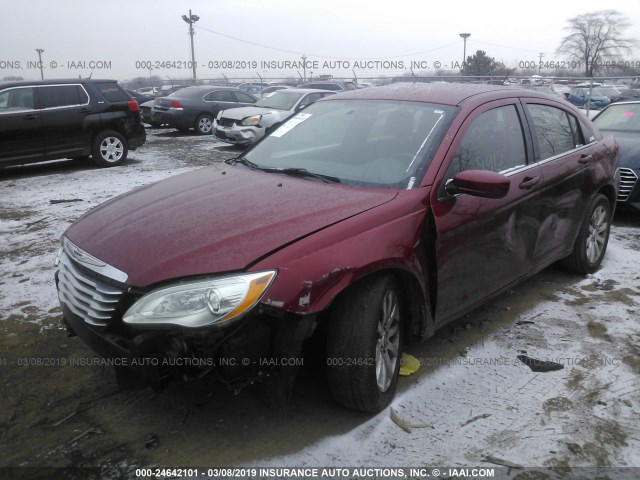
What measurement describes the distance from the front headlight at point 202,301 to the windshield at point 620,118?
22.9ft

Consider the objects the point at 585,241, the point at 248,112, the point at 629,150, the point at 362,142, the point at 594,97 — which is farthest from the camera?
the point at 594,97

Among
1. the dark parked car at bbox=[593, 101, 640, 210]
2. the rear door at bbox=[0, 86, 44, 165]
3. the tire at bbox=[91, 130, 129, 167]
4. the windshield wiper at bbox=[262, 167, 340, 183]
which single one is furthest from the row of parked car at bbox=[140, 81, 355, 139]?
the windshield wiper at bbox=[262, 167, 340, 183]

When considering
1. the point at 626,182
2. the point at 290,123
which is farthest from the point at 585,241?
the point at 290,123

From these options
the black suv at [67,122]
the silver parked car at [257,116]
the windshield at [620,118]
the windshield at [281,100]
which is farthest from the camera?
the windshield at [281,100]

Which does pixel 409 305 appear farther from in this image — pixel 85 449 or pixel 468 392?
pixel 85 449

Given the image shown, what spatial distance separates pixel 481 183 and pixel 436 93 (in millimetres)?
999

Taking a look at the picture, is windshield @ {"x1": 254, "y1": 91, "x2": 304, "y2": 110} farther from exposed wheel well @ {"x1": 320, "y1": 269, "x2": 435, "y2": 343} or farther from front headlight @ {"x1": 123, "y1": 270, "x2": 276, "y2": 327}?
front headlight @ {"x1": 123, "y1": 270, "x2": 276, "y2": 327}

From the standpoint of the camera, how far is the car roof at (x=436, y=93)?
360 cm

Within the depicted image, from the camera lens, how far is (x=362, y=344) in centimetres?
259

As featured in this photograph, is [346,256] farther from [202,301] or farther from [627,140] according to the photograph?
[627,140]

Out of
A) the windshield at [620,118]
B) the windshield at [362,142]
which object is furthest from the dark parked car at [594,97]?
A: the windshield at [362,142]

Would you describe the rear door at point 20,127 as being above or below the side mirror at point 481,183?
above

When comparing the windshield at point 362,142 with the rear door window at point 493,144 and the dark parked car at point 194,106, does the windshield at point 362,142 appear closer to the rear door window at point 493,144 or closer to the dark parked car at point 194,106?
the rear door window at point 493,144

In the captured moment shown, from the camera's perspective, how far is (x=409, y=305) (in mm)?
3037
